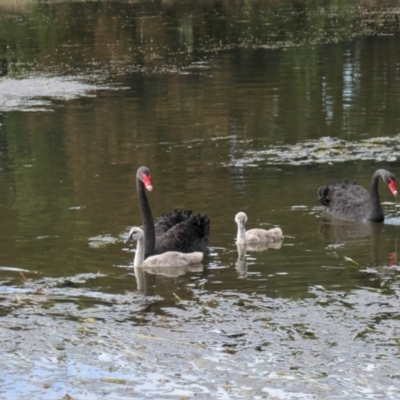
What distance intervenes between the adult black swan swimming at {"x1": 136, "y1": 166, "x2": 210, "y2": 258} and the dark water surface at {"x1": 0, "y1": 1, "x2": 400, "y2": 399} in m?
0.23

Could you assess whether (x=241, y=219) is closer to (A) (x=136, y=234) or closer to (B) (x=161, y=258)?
(B) (x=161, y=258)

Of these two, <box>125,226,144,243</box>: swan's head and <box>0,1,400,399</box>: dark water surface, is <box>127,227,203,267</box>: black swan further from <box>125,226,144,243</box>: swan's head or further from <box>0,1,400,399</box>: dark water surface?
<box>0,1,400,399</box>: dark water surface

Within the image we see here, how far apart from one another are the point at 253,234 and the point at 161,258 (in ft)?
3.38

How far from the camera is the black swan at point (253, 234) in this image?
35.8ft

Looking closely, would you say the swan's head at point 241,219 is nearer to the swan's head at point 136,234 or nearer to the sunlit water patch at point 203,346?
the swan's head at point 136,234

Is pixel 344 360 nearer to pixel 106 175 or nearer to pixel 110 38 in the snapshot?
pixel 106 175

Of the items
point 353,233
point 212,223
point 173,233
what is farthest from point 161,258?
point 353,233

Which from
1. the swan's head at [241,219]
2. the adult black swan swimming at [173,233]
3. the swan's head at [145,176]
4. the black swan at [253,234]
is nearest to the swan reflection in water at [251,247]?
the black swan at [253,234]

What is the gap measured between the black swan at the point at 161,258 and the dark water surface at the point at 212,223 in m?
0.11

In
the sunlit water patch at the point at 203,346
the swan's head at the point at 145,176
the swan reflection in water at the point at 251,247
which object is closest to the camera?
the sunlit water patch at the point at 203,346

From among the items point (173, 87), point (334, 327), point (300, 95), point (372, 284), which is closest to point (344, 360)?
point (334, 327)

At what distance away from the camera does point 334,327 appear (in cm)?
811

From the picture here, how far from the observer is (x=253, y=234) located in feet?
35.9

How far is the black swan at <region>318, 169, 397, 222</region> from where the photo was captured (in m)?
12.1
